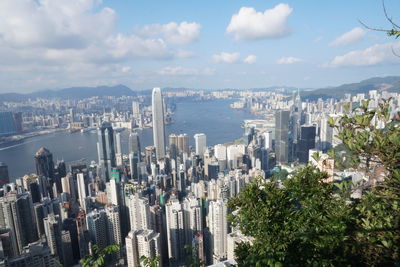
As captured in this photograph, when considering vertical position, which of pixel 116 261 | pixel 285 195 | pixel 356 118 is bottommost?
pixel 116 261

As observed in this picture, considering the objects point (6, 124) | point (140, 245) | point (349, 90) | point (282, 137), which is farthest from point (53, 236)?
point (349, 90)

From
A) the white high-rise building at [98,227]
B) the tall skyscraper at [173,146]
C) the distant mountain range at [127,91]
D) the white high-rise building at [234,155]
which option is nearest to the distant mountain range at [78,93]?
the distant mountain range at [127,91]

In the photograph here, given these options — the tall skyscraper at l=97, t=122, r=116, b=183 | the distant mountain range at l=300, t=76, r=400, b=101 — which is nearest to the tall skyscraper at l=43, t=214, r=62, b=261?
the tall skyscraper at l=97, t=122, r=116, b=183

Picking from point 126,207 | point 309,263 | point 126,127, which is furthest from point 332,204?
point 126,127

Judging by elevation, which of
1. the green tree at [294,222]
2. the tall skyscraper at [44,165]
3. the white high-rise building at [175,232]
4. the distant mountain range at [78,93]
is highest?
the distant mountain range at [78,93]

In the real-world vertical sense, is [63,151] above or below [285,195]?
below

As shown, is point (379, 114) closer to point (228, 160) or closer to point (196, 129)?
point (228, 160)

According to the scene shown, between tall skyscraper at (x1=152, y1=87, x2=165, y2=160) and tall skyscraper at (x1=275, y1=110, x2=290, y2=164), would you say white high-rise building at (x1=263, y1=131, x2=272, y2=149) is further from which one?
tall skyscraper at (x1=152, y1=87, x2=165, y2=160)

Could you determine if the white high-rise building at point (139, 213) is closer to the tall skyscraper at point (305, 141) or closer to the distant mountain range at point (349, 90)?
the tall skyscraper at point (305, 141)
